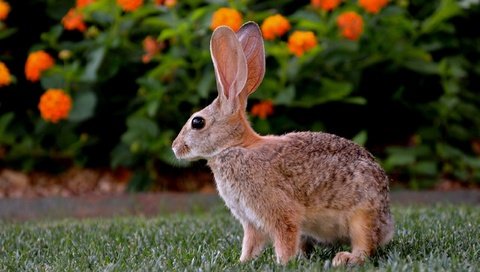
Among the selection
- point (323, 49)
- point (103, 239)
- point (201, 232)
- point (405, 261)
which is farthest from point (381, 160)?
point (405, 261)

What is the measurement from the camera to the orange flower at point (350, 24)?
20.5 feet

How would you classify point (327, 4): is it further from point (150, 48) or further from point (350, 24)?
point (150, 48)

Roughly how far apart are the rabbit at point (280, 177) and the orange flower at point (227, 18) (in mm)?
2206

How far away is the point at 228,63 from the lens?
12.0 feet

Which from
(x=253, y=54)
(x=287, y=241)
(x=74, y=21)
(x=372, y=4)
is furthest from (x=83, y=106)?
(x=287, y=241)

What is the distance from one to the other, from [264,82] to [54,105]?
157cm

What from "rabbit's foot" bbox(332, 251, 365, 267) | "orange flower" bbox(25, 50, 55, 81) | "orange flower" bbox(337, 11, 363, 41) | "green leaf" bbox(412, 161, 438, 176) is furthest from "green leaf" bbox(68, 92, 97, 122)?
"rabbit's foot" bbox(332, 251, 365, 267)

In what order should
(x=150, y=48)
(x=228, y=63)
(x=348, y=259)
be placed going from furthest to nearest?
1. (x=150, y=48)
2. (x=228, y=63)
3. (x=348, y=259)

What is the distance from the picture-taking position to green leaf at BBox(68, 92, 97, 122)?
6594 millimetres

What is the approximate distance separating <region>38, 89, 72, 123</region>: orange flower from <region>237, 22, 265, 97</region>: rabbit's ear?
2915 mm

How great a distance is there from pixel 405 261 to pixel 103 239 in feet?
5.46

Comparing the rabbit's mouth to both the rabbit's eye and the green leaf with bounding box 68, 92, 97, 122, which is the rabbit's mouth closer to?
the rabbit's eye

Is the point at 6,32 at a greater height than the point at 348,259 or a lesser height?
lesser

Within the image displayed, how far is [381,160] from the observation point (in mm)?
7082
